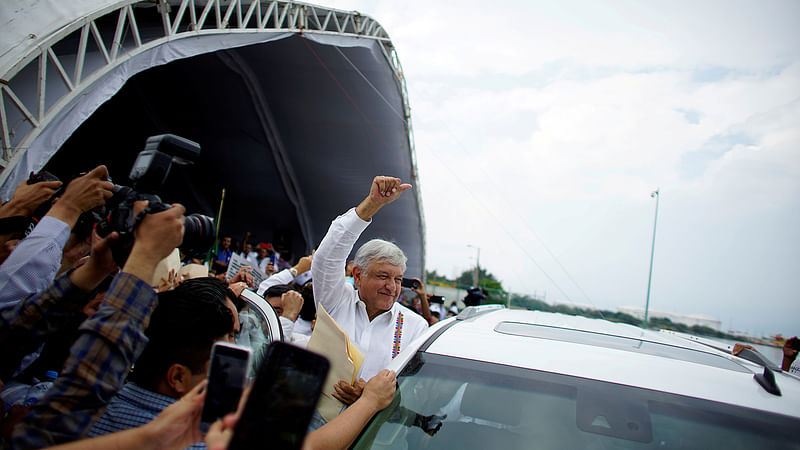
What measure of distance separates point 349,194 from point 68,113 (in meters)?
10.4

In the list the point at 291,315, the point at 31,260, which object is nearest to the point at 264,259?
the point at 291,315

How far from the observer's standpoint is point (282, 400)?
2.28 ft

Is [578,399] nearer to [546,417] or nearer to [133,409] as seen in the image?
[546,417]

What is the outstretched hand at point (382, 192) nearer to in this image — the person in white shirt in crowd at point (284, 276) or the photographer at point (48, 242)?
the photographer at point (48, 242)

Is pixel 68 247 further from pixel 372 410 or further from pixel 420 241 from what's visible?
pixel 420 241

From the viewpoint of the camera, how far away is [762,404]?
1.39 m

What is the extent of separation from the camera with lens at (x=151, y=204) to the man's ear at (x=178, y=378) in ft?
0.99

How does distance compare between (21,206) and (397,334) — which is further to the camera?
(397,334)

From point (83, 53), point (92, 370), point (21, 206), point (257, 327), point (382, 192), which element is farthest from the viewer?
point (83, 53)

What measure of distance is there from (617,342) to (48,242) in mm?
2186

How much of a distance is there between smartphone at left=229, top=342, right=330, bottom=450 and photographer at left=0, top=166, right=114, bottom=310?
0.91m

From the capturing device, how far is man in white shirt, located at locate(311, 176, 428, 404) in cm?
226

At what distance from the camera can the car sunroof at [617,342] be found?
5.85 feet

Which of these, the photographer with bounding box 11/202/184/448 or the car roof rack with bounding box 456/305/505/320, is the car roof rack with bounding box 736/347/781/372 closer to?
the car roof rack with bounding box 456/305/505/320
